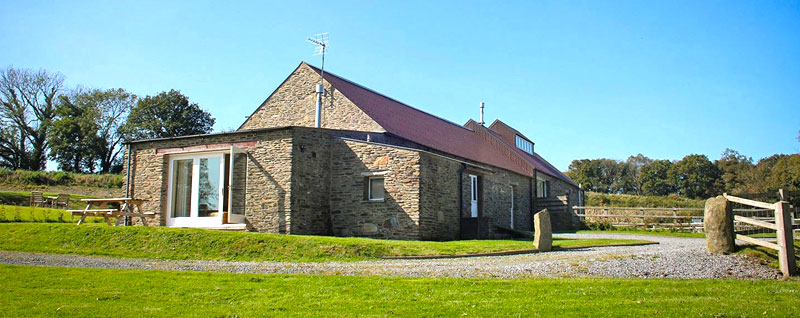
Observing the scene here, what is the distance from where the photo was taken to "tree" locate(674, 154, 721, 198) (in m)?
76.2

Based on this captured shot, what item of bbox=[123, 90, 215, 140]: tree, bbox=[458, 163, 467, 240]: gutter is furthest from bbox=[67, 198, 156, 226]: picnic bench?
bbox=[123, 90, 215, 140]: tree

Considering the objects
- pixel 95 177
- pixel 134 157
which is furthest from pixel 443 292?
pixel 95 177

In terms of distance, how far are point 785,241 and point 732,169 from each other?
7241cm

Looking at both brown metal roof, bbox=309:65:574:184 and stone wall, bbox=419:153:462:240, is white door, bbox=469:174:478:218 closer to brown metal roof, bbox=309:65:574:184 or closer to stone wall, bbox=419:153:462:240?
stone wall, bbox=419:153:462:240

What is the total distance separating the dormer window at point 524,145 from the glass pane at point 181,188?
2473cm

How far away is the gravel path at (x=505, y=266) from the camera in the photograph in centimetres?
1024

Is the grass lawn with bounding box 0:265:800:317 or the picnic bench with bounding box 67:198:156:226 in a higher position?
the picnic bench with bounding box 67:198:156:226

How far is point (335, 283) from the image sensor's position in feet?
30.0

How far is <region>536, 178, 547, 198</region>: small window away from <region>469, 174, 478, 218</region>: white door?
1036 centimetres

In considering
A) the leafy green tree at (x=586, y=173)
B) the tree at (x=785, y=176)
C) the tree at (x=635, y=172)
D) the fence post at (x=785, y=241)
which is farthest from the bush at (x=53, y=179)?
the tree at (x=635, y=172)

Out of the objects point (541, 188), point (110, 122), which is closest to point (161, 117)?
point (110, 122)

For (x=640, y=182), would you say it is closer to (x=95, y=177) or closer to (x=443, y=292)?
(x=95, y=177)

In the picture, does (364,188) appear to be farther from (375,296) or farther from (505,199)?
(375,296)

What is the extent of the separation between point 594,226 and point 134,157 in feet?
68.8
